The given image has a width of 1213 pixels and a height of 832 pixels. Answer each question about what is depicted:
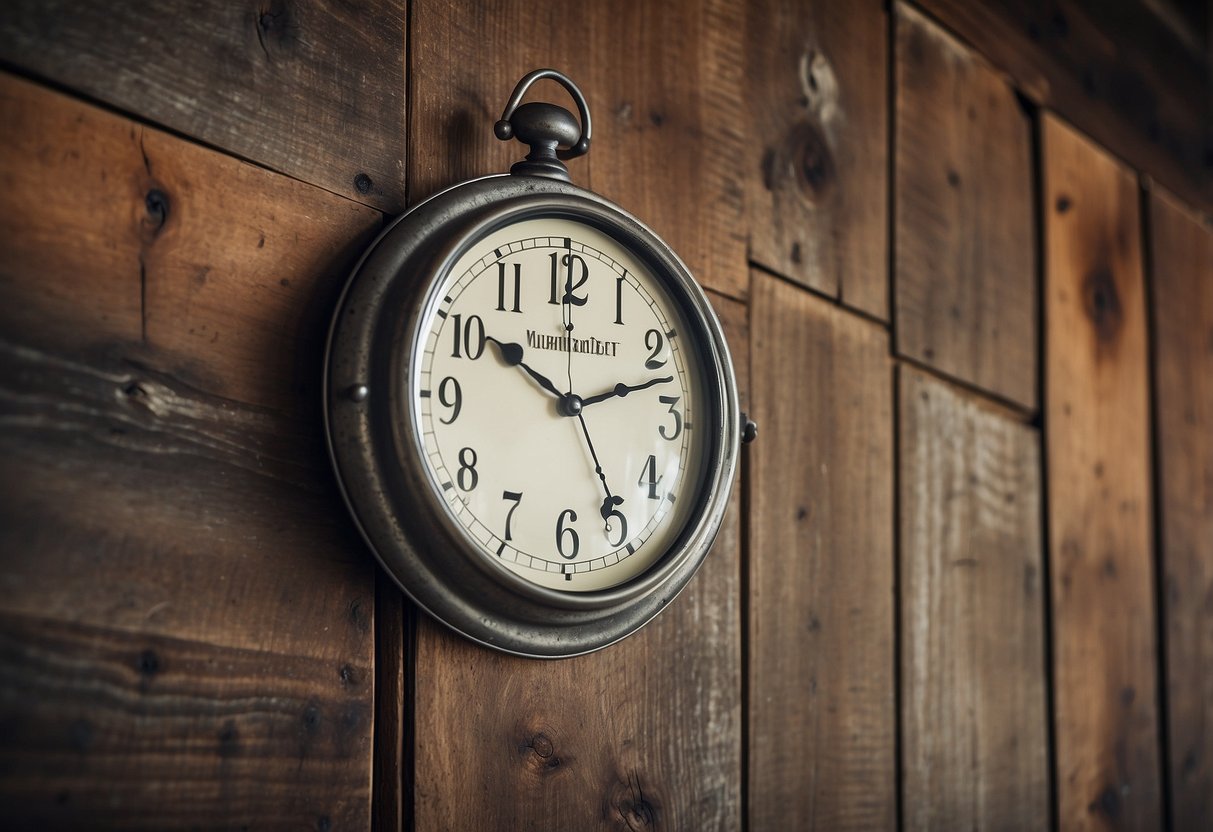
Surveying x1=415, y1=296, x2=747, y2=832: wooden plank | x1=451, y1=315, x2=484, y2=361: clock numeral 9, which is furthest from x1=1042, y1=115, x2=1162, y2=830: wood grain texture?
x1=451, y1=315, x2=484, y2=361: clock numeral 9

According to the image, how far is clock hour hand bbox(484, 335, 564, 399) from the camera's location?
899 mm

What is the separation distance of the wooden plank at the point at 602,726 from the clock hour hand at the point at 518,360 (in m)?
0.22

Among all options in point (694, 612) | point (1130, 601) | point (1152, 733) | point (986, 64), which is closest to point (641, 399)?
point (694, 612)

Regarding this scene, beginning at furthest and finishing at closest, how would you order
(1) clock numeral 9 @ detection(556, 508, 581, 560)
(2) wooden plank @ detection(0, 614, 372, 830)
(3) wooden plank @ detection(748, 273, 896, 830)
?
(3) wooden plank @ detection(748, 273, 896, 830) → (1) clock numeral 9 @ detection(556, 508, 581, 560) → (2) wooden plank @ detection(0, 614, 372, 830)

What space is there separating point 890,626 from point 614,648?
51 cm

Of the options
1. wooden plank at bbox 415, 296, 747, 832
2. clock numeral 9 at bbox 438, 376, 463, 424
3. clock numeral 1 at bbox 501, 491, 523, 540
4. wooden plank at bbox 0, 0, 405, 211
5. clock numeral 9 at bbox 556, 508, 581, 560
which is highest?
wooden plank at bbox 0, 0, 405, 211

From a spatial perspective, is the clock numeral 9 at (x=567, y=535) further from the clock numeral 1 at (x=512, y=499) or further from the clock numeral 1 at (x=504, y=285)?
the clock numeral 1 at (x=504, y=285)

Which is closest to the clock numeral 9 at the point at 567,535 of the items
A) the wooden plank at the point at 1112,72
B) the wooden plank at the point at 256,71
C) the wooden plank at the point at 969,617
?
the wooden plank at the point at 256,71

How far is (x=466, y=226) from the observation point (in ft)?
2.86

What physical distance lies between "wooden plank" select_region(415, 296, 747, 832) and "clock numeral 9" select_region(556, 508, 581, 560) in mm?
111

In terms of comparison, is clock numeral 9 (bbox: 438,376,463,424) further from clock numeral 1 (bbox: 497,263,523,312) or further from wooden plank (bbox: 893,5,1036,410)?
wooden plank (bbox: 893,5,1036,410)

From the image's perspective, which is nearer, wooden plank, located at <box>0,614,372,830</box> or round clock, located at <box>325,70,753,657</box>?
wooden plank, located at <box>0,614,372,830</box>

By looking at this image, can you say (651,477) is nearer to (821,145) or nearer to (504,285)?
(504,285)

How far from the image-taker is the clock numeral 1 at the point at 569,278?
95 cm
